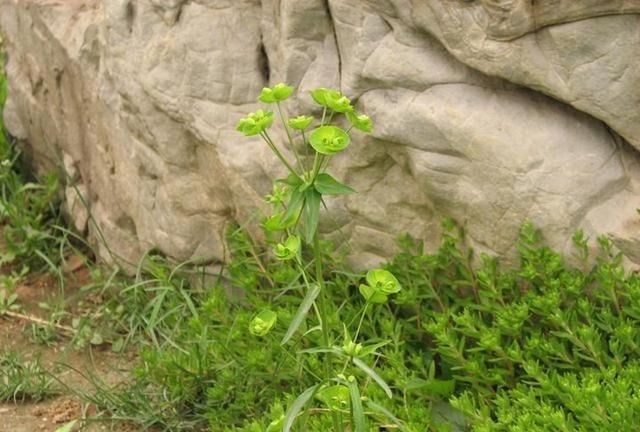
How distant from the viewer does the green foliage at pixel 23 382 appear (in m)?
4.55

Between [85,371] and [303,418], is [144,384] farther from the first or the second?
[303,418]

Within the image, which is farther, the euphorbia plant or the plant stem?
the plant stem

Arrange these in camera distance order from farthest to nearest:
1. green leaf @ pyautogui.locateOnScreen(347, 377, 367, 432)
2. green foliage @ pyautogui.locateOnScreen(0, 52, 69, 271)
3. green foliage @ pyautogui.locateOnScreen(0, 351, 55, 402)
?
1. green foliage @ pyautogui.locateOnScreen(0, 52, 69, 271)
2. green foliage @ pyautogui.locateOnScreen(0, 351, 55, 402)
3. green leaf @ pyautogui.locateOnScreen(347, 377, 367, 432)

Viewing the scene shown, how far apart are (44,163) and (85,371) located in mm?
1536

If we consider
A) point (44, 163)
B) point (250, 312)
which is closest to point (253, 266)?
point (250, 312)

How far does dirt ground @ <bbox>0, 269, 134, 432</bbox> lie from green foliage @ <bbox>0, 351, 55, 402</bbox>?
3 centimetres

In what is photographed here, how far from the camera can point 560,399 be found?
349 centimetres

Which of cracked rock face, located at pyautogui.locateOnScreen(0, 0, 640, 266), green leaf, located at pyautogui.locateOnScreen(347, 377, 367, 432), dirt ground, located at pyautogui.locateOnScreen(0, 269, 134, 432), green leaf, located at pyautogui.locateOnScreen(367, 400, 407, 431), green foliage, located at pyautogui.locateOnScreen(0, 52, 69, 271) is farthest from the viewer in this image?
green foliage, located at pyautogui.locateOnScreen(0, 52, 69, 271)

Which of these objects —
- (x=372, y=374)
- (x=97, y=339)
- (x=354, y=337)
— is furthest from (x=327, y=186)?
(x=97, y=339)

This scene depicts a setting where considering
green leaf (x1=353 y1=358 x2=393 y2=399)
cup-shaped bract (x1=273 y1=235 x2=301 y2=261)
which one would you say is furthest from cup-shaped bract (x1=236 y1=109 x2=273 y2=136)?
green leaf (x1=353 y1=358 x2=393 y2=399)

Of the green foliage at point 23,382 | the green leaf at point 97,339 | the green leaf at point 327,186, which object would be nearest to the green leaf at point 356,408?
the green leaf at point 327,186

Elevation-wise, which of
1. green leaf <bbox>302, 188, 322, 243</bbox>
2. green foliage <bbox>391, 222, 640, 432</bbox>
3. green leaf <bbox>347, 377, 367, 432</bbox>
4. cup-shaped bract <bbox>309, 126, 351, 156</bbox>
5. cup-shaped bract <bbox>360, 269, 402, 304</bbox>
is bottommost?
green foliage <bbox>391, 222, 640, 432</bbox>

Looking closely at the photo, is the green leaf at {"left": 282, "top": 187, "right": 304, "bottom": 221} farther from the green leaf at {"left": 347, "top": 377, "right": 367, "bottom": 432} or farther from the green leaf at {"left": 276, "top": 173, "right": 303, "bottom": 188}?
the green leaf at {"left": 347, "top": 377, "right": 367, "bottom": 432}

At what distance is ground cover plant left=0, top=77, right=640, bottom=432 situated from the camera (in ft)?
11.0
